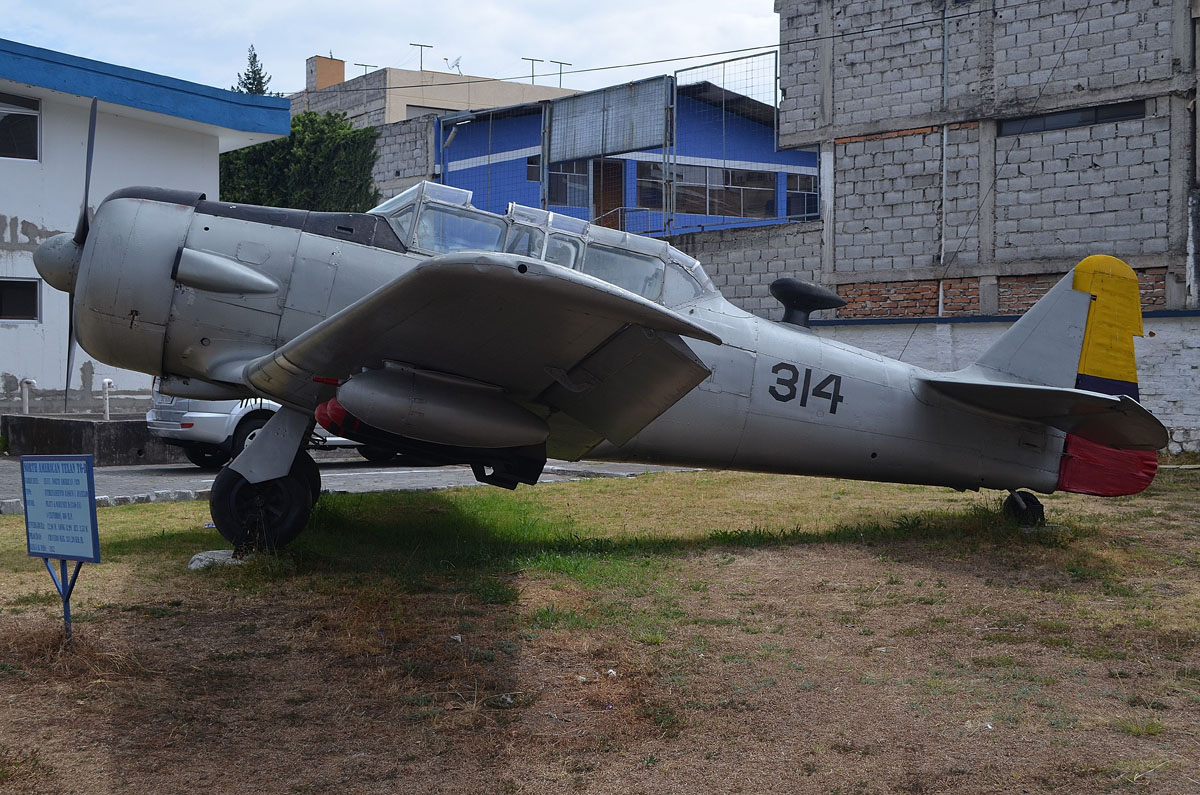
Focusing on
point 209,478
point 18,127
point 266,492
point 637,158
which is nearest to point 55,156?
point 18,127

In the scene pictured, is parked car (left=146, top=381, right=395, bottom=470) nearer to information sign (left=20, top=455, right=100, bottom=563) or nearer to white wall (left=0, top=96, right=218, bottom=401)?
white wall (left=0, top=96, right=218, bottom=401)

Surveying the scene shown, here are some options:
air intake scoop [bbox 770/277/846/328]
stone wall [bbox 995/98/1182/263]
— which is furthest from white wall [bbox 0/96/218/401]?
stone wall [bbox 995/98/1182/263]

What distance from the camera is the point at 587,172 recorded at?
84.1 feet

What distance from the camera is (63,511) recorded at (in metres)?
4.20

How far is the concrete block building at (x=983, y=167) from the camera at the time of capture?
15.5 metres

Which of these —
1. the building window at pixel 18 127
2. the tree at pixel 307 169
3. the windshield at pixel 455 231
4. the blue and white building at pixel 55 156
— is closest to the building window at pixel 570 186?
the tree at pixel 307 169

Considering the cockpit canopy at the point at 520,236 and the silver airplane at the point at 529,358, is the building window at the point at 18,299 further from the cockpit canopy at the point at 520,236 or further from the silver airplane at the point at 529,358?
the cockpit canopy at the point at 520,236

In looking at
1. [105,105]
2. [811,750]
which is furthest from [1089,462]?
[105,105]

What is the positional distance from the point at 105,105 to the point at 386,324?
631 inches

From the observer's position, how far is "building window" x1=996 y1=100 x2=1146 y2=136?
16.1 metres

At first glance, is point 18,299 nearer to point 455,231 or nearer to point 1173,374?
point 455,231

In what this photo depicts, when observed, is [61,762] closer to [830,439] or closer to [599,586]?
[599,586]

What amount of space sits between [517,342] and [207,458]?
8923 mm

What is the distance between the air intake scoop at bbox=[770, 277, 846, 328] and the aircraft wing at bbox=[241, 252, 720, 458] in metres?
2.23
